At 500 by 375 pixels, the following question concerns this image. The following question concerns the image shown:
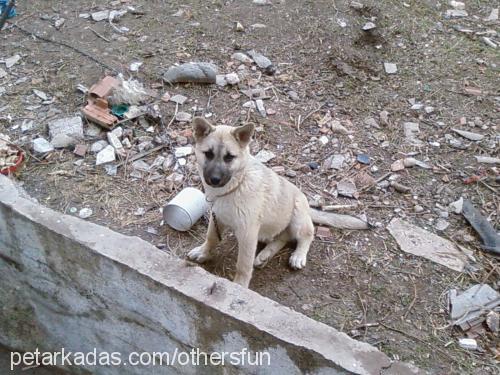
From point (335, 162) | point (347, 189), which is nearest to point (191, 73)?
point (335, 162)

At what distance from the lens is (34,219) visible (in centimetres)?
349

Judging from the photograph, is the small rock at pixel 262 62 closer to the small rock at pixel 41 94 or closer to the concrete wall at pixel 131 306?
the small rock at pixel 41 94

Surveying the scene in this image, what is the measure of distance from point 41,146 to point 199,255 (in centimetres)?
201

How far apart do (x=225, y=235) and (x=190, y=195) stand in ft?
1.44

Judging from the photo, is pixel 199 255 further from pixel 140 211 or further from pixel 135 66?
pixel 135 66

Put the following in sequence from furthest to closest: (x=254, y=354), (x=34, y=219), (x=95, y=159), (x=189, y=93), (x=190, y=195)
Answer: (x=189, y=93), (x=95, y=159), (x=190, y=195), (x=34, y=219), (x=254, y=354)

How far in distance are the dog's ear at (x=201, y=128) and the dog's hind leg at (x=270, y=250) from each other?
41.4 inches

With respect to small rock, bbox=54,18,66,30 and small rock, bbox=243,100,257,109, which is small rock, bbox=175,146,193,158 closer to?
small rock, bbox=243,100,257,109

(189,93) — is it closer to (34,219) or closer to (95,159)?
(95,159)

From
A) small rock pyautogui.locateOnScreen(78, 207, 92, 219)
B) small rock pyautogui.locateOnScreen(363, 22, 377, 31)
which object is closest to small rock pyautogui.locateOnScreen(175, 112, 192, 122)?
small rock pyautogui.locateOnScreen(78, 207, 92, 219)

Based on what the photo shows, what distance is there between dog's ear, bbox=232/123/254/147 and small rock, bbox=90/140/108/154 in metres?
1.94

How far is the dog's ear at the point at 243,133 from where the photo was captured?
11.4 feet

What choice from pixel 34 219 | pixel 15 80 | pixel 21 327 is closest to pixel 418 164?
pixel 34 219

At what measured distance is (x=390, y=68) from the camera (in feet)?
19.8
